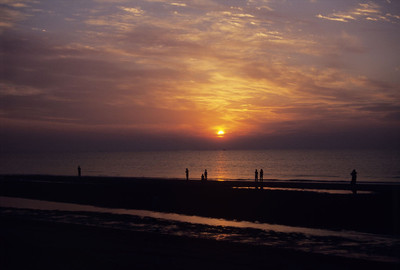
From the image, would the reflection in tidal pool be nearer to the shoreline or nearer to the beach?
the beach

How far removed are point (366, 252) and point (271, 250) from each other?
352cm

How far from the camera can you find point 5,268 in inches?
448

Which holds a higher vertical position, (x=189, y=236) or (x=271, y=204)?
(x=271, y=204)

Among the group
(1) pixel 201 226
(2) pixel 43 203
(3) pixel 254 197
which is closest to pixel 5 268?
(1) pixel 201 226

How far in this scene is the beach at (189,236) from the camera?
481 inches

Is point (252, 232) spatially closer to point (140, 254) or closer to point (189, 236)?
point (189, 236)

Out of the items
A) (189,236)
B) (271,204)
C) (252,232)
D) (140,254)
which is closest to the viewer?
(140,254)

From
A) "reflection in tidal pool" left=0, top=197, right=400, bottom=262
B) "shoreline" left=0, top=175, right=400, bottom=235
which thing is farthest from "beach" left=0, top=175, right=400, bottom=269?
"reflection in tidal pool" left=0, top=197, right=400, bottom=262

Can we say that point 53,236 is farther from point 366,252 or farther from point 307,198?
point 307,198

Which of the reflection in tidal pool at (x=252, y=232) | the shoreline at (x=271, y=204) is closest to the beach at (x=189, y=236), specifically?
the shoreline at (x=271, y=204)

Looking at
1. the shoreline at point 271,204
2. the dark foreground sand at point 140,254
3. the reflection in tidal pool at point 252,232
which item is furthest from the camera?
the shoreline at point 271,204

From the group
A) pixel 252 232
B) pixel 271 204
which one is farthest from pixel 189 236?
pixel 271 204

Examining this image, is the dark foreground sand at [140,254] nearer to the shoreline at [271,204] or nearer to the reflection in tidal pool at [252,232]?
the reflection in tidal pool at [252,232]

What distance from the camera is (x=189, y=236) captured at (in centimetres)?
1716
